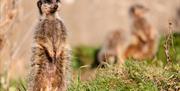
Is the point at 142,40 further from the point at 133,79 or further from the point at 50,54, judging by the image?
the point at 50,54

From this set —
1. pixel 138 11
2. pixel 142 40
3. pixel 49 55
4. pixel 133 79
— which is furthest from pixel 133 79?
pixel 138 11

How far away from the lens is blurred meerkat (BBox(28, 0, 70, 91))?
20.6 feet

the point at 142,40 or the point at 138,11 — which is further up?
the point at 138,11

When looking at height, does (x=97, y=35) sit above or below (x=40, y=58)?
below

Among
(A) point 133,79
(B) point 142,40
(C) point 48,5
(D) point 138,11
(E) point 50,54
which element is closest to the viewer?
(C) point 48,5

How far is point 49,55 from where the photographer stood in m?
6.29

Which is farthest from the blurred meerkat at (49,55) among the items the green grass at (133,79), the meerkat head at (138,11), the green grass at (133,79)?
the meerkat head at (138,11)

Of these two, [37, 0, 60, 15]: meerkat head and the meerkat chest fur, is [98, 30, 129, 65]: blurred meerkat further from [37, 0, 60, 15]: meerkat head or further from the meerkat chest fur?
[37, 0, 60, 15]: meerkat head

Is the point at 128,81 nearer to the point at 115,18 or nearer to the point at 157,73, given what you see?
the point at 157,73

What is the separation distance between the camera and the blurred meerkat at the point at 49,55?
6.27 m

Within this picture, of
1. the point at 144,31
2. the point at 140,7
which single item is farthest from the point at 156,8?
the point at 144,31

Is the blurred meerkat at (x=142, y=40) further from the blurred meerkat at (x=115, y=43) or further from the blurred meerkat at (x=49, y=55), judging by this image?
the blurred meerkat at (x=49, y=55)

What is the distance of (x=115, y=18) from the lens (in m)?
19.6

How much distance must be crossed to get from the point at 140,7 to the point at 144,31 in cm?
133
